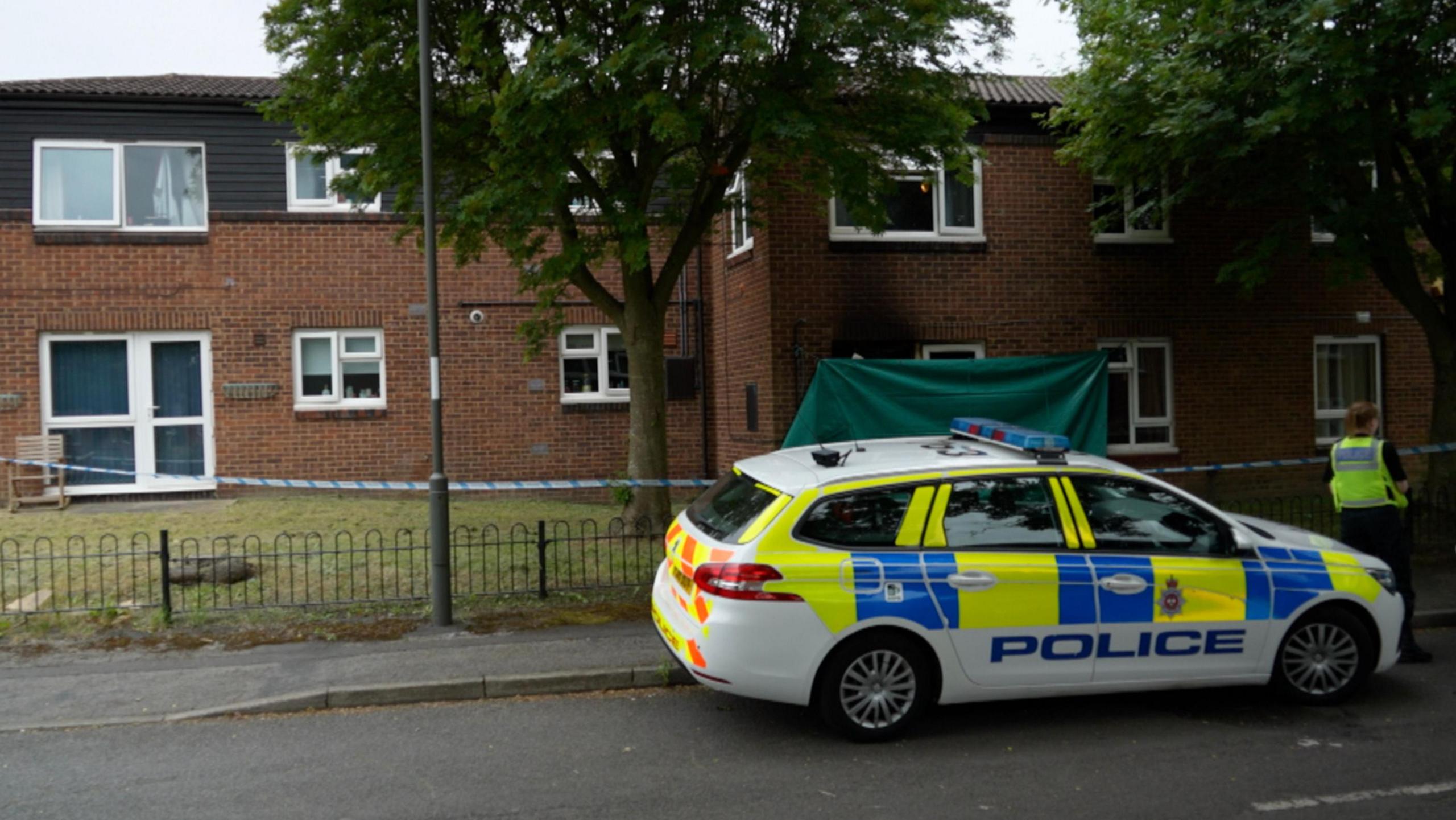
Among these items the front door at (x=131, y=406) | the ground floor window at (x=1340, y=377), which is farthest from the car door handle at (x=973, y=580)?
the front door at (x=131, y=406)

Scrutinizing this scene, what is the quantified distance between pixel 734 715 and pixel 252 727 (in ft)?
9.21

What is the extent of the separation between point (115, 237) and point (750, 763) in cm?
1315

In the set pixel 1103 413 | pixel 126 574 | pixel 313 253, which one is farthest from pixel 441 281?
pixel 1103 413

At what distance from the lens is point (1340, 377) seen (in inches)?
612

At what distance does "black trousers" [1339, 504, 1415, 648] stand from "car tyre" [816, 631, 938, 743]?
3491mm

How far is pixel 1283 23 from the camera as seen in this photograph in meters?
9.60

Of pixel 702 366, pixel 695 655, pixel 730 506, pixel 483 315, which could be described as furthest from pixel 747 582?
pixel 483 315

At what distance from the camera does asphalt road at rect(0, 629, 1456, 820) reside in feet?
16.5

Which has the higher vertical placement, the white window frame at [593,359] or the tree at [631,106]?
the tree at [631,106]

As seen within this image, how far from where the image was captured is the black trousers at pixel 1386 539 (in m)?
7.22

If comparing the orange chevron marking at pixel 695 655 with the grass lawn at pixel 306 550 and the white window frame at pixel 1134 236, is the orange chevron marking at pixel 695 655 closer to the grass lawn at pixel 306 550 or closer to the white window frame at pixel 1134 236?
the grass lawn at pixel 306 550

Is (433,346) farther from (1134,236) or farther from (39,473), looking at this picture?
(1134,236)

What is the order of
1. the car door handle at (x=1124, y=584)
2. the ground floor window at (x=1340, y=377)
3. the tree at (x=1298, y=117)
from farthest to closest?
the ground floor window at (x=1340, y=377)
the tree at (x=1298, y=117)
the car door handle at (x=1124, y=584)

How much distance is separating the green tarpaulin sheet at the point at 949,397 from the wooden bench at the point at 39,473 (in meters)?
9.83
